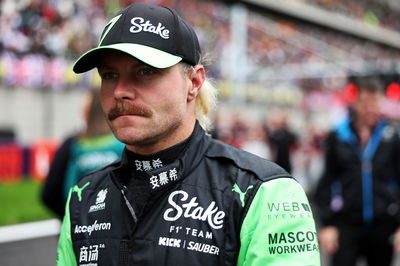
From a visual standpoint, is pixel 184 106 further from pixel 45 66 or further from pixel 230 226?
pixel 45 66

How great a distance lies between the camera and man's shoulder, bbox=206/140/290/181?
5.96 feet

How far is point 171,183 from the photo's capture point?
73.5 inches

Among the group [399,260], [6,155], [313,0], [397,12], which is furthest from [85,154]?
[397,12]

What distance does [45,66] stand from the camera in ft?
59.8

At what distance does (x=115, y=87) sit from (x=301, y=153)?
1716 cm

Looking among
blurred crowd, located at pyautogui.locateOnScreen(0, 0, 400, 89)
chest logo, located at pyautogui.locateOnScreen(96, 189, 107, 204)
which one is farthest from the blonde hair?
blurred crowd, located at pyautogui.locateOnScreen(0, 0, 400, 89)

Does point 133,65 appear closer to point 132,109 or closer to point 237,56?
point 132,109

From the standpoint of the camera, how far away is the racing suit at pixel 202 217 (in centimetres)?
173

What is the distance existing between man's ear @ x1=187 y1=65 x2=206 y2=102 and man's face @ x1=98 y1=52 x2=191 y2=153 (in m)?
0.07

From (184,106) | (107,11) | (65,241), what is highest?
(184,106)

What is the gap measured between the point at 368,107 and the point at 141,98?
3084 mm

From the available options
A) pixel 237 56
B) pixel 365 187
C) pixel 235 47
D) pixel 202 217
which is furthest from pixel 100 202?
pixel 235 47

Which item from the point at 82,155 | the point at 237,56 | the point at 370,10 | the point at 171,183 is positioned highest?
the point at 171,183

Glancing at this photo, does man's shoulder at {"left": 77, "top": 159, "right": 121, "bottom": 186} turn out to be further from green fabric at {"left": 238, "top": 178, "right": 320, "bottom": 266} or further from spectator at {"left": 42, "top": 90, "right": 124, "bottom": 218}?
spectator at {"left": 42, "top": 90, "right": 124, "bottom": 218}
